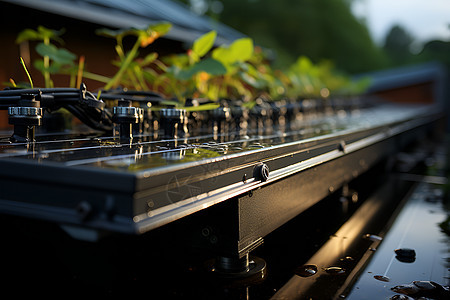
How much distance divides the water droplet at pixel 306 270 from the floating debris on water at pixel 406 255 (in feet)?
1.10

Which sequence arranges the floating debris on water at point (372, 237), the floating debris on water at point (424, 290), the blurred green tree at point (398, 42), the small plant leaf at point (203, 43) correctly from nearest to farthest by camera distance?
the floating debris on water at point (424, 290), the floating debris on water at point (372, 237), the small plant leaf at point (203, 43), the blurred green tree at point (398, 42)

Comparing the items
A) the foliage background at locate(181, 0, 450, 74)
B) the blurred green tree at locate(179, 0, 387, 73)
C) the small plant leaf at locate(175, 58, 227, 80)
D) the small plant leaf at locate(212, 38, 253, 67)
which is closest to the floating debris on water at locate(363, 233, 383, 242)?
the small plant leaf at locate(175, 58, 227, 80)

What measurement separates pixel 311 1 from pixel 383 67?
5.50 m

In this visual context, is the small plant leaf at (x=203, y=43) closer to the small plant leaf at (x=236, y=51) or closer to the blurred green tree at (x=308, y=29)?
the small plant leaf at (x=236, y=51)

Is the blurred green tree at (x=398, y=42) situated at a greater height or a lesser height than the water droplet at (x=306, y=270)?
greater

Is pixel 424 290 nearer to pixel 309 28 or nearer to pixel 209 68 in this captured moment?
pixel 209 68

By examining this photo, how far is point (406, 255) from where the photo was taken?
1513 millimetres

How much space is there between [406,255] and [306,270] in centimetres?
42

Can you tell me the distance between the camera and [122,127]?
4.05 ft

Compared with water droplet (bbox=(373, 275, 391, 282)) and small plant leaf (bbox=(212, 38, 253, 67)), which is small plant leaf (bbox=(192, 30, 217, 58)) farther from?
water droplet (bbox=(373, 275, 391, 282))

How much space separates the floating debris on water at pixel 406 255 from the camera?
148cm

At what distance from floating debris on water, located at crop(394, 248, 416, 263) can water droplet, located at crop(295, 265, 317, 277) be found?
34 centimetres

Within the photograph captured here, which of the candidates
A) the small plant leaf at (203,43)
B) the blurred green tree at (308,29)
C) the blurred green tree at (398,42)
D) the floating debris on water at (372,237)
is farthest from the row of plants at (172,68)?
the blurred green tree at (398,42)

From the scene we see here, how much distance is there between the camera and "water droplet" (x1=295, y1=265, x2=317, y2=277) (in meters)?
1.30
